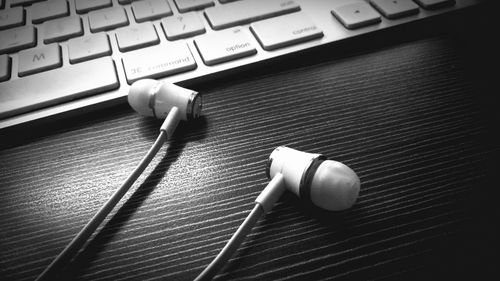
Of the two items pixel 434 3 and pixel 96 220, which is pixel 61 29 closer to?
pixel 96 220

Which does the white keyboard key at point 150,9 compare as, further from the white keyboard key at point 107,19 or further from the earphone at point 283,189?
the earphone at point 283,189

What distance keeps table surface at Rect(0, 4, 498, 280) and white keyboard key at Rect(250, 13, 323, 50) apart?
2 cm

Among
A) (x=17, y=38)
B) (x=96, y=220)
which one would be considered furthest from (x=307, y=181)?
(x=17, y=38)

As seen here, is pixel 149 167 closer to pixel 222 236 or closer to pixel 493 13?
pixel 222 236

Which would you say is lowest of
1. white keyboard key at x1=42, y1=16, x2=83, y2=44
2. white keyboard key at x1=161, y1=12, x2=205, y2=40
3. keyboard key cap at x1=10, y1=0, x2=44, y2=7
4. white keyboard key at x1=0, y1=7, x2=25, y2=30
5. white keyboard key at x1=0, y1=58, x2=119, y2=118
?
white keyboard key at x1=0, y1=58, x2=119, y2=118

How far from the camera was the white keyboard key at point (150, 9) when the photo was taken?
474 millimetres

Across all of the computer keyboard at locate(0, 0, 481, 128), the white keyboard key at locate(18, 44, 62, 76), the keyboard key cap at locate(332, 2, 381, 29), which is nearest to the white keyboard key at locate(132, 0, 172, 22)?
the computer keyboard at locate(0, 0, 481, 128)

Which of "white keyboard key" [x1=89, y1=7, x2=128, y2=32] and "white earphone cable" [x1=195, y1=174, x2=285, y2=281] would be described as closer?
"white earphone cable" [x1=195, y1=174, x2=285, y2=281]

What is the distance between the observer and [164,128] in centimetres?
35

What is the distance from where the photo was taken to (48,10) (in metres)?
0.49

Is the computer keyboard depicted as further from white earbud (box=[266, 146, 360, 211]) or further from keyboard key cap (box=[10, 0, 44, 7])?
white earbud (box=[266, 146, 360, 211])

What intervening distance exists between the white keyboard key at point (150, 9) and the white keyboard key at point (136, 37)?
0.06 ft

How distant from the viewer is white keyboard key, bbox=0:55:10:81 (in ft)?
1.32

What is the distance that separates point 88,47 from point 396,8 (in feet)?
1.17
